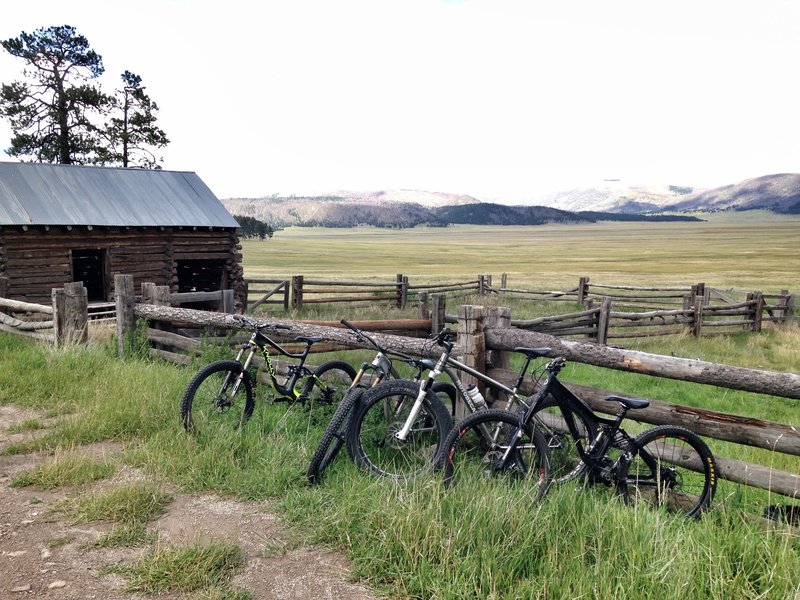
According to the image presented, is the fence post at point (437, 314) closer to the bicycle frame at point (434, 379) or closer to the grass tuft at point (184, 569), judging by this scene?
the bicycle frame at point (434, 379)

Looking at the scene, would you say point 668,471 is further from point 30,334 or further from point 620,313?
point 620,313

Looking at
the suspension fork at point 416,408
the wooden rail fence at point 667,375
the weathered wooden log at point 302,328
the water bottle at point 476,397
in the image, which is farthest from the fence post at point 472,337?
the suspension fork at point 416,408

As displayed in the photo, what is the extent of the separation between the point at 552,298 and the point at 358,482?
23.2 meters

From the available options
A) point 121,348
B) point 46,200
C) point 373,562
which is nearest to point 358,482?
point 373,562

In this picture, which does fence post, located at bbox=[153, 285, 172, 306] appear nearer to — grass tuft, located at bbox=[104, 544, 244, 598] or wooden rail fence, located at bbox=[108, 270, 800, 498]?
wooden rail fence, located at bbox=[108, 270, 800, 498]

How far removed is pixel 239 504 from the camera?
163 inches

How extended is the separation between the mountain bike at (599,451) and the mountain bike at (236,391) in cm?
200

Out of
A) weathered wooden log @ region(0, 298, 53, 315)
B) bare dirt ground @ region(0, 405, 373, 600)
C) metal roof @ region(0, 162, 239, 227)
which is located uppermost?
metal roof @ region(0, 162, 239, 227)

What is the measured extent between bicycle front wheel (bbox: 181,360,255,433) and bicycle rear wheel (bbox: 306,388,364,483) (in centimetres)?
119

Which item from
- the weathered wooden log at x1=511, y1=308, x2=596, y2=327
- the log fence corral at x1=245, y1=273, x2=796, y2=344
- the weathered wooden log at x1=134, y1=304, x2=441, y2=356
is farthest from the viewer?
the log fence corral at x1=245, y1=273, x2=796, y2=344

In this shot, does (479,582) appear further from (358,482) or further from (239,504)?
(239,504)

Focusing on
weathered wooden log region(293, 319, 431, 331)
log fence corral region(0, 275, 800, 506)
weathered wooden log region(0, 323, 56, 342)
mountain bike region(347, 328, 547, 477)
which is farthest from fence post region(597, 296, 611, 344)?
weathered wooden log region(0, 323, 56, 342)

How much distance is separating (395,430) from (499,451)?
2.74 feet

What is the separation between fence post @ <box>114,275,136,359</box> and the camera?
820cm
